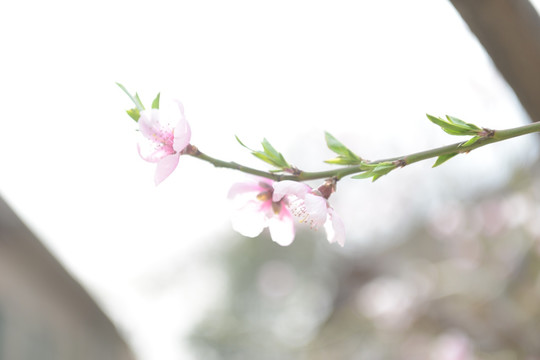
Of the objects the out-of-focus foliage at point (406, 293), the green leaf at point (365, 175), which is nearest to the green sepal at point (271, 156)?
the green leaf at point (365, 175)

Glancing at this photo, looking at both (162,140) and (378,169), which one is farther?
(162,140)

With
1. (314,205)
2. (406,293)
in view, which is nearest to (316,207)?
(314,205)

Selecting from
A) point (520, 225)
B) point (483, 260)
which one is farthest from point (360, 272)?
point (520, 225)

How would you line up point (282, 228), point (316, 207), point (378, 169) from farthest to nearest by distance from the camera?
point (282, 228)
point (316, 207)
point (378, 169)

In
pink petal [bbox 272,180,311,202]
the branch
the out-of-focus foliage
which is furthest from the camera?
the out-of-focus foliage

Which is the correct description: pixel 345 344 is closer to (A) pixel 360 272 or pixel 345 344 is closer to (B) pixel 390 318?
(B) pixel 390 318

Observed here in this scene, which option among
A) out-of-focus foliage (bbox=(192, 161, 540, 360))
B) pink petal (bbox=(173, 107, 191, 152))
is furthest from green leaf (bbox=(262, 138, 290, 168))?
out-of-focus foliage (bbox=(192, 161, 540, 360))

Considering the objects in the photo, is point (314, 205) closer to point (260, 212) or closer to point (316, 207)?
point (316, 207)

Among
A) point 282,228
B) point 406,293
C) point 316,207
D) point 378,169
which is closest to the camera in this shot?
point 378,169

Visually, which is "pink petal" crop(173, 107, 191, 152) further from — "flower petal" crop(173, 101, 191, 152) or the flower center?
the flower center
